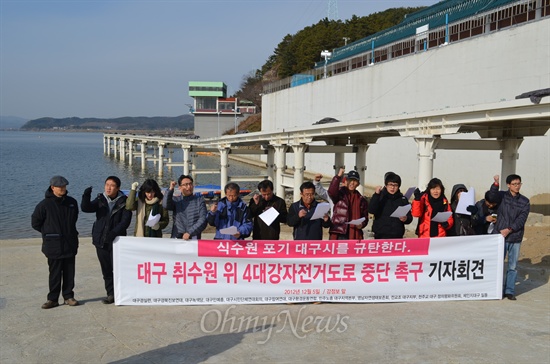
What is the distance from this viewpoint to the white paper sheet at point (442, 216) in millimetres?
7676

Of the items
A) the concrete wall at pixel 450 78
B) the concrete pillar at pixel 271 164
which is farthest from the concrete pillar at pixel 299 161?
the concrete pillar at pixel 271 164

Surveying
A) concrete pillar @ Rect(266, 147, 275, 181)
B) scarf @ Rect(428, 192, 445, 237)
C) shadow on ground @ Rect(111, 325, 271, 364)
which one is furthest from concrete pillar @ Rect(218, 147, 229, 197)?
shadow on ground @ Rect(111, 325, 271, 364)

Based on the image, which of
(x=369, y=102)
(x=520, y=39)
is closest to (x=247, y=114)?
(x=369, y=102)

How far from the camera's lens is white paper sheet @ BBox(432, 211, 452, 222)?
7676 mm

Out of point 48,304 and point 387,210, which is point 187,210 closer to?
point 48,304

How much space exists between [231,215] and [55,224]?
93.1 inches

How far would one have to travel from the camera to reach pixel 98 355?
5.49m

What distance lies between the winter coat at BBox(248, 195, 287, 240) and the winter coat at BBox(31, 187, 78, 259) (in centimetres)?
250

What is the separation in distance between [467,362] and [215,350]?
2.72m

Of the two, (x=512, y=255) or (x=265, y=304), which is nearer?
(x=265, y=304)

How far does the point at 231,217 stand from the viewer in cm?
739

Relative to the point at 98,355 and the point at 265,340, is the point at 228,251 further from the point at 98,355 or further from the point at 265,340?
the point at 98,355

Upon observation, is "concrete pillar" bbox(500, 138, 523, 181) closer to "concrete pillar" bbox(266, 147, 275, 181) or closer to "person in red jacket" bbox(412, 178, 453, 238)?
"person in red jacket" bbox(412, 178, 453, 238)

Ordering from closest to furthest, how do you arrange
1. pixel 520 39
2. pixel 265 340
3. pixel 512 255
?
1. pixel 265 340
2. pixel 512 255
3. pixel 520 39
